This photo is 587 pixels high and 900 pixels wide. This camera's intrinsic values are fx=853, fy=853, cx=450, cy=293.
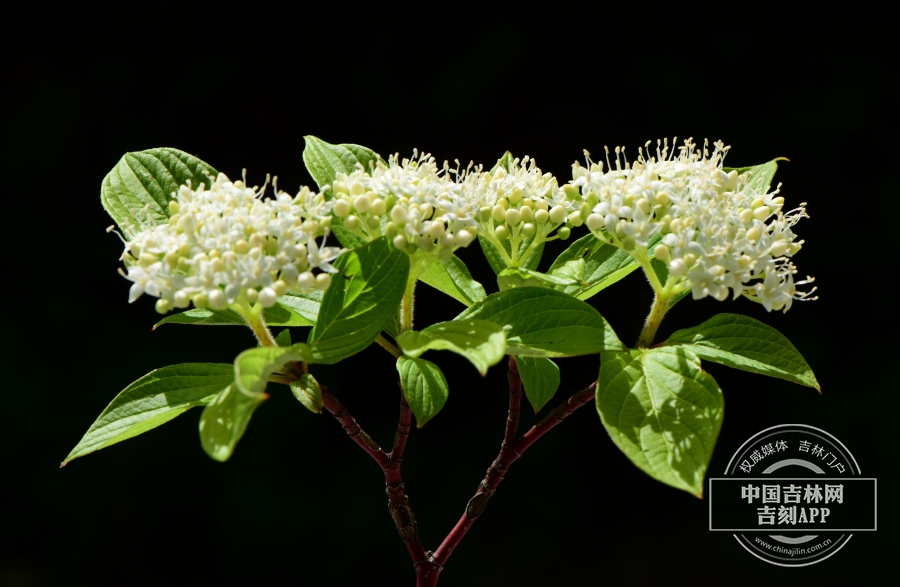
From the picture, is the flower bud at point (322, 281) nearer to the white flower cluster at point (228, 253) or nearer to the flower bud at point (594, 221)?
the white flower cluster at point (228, 253)

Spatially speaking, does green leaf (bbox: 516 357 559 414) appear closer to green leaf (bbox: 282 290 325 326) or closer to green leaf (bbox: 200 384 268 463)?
green leaf (bbox: 282 290 325 326)

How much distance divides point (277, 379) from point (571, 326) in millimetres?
307

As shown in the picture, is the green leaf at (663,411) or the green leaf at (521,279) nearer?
the green leaf at (663,411)

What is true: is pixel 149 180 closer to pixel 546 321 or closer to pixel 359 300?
pixel 359 300

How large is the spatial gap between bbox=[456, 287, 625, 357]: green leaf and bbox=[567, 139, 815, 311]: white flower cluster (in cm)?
9

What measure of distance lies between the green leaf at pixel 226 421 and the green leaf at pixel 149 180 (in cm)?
29

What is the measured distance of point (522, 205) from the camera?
95cm

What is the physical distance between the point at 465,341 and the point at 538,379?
274mm

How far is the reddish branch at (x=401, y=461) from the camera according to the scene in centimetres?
97

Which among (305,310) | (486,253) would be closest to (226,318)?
(305,310)

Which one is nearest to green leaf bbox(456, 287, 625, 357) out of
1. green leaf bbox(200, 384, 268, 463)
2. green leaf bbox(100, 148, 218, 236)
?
green leaf bbox(200, 384, 268, 463)

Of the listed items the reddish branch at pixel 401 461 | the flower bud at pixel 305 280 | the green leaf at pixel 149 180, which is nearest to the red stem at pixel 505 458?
the reddish branch at pixel 401 461

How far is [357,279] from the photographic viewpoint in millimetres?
867

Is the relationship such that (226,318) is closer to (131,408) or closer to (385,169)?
(131,408)
